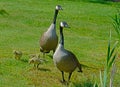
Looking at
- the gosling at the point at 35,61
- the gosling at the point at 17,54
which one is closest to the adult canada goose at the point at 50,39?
the gosling at the point at 17,54

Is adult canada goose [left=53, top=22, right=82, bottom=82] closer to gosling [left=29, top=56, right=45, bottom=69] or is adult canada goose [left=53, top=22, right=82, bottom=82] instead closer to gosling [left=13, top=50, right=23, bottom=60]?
gosling [left=29, top=56, right=45, bottom=69]

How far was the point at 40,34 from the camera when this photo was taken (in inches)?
607

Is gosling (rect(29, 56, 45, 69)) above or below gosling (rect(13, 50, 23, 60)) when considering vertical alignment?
above

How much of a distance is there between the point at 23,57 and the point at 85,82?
240 cm

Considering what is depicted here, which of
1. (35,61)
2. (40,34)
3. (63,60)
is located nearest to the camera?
(63,60)

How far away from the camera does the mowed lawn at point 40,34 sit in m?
10.2

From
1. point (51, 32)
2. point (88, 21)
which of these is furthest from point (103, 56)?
point (88, 21)

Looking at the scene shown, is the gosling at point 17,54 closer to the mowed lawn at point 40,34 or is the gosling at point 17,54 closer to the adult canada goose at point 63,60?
the mowed lawn at point 40,34

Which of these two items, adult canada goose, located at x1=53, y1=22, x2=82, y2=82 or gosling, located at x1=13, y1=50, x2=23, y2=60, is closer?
adult canada goose, located at x1=53, y1=22, x2=82, y2=82

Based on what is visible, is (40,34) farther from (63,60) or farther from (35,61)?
(63,60)

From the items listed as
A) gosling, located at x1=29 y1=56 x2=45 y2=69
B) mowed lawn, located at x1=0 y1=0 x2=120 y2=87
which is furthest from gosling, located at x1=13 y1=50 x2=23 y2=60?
gosling, located at x1=29 y1=56 x2=45 y2=69

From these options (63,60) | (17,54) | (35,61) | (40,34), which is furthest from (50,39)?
(40,34)

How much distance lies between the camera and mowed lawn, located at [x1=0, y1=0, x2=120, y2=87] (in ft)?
33.5

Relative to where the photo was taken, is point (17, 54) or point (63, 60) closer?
point (63, 60)
